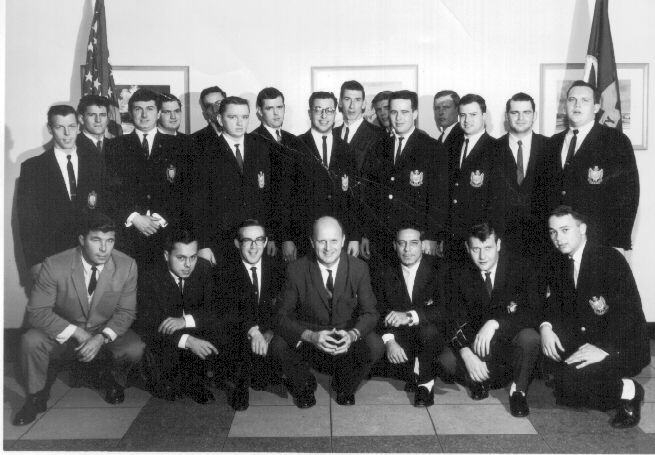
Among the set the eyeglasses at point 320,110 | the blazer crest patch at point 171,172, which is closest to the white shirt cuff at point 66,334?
the blazer crest patch at point 171,172

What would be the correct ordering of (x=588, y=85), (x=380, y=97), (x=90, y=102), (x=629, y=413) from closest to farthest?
(x=629, y=413) < (x=588, y=85) < (x=90, y=102) < (x=380, y=97)

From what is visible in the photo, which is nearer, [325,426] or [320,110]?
[325,426]

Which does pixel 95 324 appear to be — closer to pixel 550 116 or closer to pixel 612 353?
pixel 612 353

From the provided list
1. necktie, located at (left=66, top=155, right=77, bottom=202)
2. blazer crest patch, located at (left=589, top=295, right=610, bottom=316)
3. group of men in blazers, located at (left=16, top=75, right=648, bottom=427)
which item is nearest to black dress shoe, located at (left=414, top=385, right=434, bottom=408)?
group of men in blazers, located at (left=16, top=75, right=648, bottom=427)

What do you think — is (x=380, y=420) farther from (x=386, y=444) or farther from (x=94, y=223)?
(x=94, y=223)

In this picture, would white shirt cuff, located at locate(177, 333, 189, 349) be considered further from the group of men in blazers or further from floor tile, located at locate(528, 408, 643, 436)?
floor tile, located at locate(528, 408, 643, 436)

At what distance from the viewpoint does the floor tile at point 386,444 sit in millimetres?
2398

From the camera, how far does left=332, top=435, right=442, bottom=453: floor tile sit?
2398 millimetres

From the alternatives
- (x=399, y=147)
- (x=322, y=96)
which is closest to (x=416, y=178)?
(x=399, y=147)

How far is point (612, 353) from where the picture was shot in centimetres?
271

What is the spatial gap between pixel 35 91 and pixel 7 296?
109 centimetres

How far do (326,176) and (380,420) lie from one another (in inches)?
51.9

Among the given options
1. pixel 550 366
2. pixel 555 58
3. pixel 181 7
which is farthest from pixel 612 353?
pixel 181 7

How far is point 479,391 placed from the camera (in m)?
2.83
